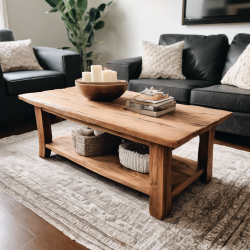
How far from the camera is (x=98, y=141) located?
1582 millimetres

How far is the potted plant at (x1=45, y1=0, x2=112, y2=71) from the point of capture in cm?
348

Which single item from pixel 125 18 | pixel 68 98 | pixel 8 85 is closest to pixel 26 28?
pixel 125 18

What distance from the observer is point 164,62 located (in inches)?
107

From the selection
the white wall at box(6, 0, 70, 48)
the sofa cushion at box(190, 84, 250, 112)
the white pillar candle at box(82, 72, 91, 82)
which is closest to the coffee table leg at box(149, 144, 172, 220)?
the white pillar candle at box(82, 72, 91, 82)

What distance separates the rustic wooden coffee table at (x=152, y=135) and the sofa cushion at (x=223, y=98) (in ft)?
2.22

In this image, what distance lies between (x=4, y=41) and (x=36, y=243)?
99.0 inches

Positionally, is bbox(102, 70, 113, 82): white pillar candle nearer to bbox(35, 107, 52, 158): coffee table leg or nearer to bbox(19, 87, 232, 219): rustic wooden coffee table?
bbox(19, 87, 232, 219): rustic wooden coffee table

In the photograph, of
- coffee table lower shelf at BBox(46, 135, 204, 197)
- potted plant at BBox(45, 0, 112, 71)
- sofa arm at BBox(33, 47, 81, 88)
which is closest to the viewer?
coffee table lower shelf at BBox(46, 135, 204, 197)

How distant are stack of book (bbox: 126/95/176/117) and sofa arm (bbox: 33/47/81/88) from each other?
62.4 inches

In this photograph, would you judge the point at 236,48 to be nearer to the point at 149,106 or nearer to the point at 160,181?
the point at 149,106

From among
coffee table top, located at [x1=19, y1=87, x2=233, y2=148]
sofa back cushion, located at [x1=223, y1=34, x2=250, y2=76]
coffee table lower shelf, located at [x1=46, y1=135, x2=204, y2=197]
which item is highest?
sofa back cushion, located at [x1=223, y1=34, x2=250, y2=76]

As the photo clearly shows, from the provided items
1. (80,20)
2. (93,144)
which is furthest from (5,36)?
(93,144)

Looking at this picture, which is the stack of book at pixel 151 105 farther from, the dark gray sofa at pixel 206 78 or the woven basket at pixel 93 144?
the dark gray sofa at pixel 206 78

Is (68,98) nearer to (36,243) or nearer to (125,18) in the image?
(36,243)
